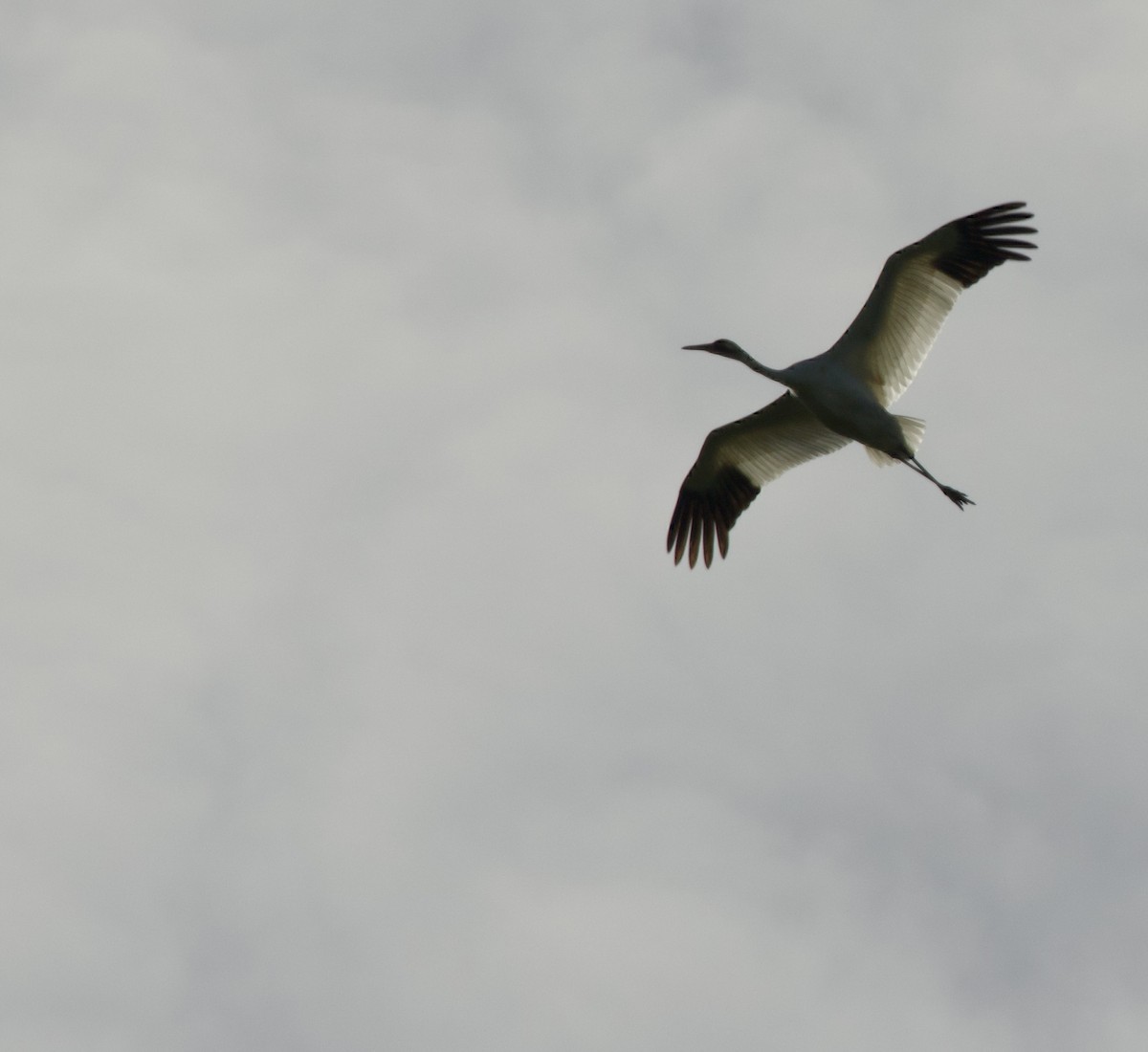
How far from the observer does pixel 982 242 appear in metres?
27.9

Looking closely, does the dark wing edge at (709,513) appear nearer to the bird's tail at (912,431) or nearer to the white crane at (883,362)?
the white crane at (883,362)

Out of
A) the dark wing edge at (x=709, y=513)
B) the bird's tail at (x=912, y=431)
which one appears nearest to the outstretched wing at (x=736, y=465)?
the dark wing edge at (x=709, y=513)

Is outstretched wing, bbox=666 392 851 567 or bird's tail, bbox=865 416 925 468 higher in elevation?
outstretched wing, bbox=666 392 851 567

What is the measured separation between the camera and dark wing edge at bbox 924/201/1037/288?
2772 cm

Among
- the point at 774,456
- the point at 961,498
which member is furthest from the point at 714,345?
the point at 961,498

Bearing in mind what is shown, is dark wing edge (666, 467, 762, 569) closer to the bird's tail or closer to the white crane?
the white crane

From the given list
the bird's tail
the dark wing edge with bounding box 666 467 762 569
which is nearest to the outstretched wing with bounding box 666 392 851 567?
the dark wing edge with bounding box 666 467 762 569

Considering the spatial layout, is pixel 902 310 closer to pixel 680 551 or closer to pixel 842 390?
pixel 842 390

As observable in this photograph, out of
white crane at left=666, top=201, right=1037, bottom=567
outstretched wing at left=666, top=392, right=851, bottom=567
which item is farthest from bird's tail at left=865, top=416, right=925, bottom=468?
outstretched wing at left=666, top=392, right=851, bottom=567

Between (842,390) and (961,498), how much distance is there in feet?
8.47

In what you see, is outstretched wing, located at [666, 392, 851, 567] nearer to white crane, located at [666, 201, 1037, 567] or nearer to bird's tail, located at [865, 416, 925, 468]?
white crane, located at [666, 201, 1037, 567]

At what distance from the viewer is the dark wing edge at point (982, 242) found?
90.9ft

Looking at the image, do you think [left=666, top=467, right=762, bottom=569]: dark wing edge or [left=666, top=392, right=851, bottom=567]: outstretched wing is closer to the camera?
[left=666, top=392, right=851, bottom=567]: outstretched wing

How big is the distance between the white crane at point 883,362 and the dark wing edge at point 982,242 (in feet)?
0.04
